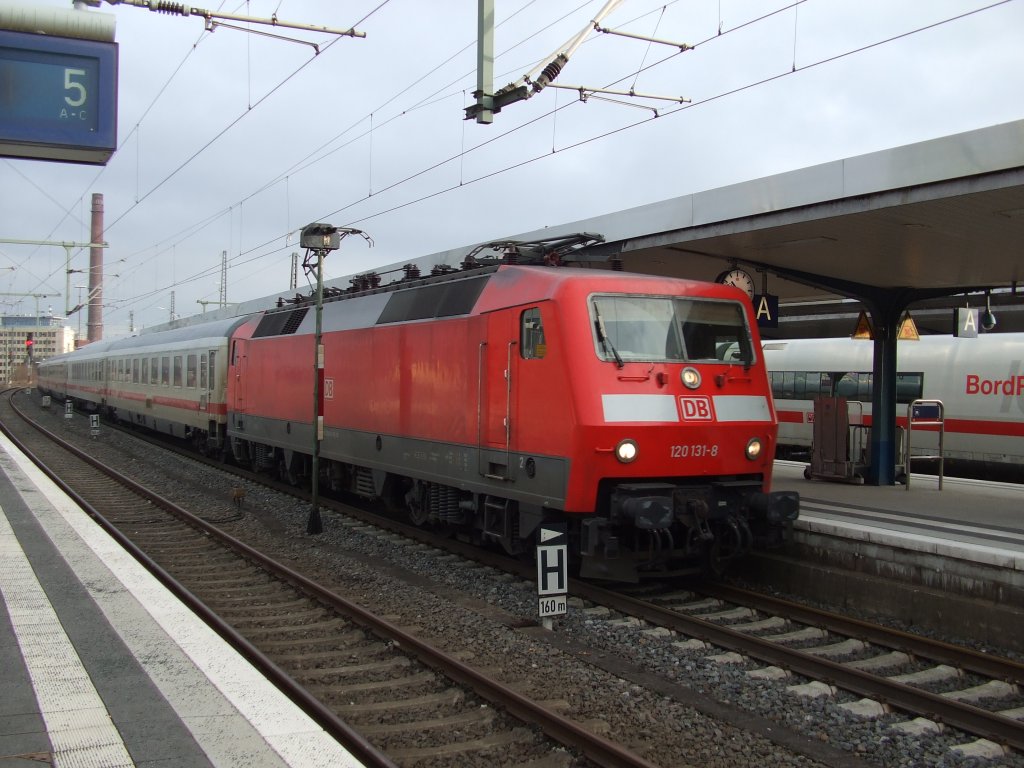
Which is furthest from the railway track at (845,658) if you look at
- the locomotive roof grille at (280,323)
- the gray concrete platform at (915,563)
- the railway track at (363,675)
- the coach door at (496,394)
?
the locomotive roof grille at (280,323)

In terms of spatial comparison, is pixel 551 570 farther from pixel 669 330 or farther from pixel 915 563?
pixel 915 563

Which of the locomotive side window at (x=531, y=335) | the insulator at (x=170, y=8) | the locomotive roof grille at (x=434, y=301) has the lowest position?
the locomotive side window at (x=531, y=335)

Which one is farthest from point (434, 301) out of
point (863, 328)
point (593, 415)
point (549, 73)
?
point (863, 328)

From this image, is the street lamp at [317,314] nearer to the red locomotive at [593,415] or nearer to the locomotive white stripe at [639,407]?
the red locomotive at [593,415]

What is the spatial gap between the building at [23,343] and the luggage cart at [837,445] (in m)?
104

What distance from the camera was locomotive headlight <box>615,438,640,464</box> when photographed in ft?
26.1

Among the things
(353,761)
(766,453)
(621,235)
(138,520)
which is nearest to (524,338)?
(766,453)

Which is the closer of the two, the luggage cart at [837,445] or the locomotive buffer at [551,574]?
the locomotive buffer at [551,574]

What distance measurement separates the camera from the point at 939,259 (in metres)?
11.8

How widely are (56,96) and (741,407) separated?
22.0 ft

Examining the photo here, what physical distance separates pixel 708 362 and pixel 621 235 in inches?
156

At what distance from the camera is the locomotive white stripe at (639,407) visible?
7992mm

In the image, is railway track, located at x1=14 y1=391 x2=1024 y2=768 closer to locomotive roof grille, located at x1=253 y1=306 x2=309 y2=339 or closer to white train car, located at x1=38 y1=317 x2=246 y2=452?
locomotive roof grille, located at x1=253 y1=306 x2=309 y2=339

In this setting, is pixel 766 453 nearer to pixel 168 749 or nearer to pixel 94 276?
pixel 168 749
